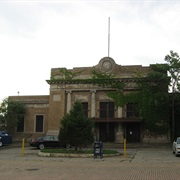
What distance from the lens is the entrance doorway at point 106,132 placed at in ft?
134

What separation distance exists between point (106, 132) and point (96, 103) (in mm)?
4156

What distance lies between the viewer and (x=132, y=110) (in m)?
40.8

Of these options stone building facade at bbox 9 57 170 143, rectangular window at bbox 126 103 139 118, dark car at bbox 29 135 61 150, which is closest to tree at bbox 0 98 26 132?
stone building facade at bbox 9 57 170 143

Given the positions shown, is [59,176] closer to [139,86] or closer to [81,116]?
[81,116]

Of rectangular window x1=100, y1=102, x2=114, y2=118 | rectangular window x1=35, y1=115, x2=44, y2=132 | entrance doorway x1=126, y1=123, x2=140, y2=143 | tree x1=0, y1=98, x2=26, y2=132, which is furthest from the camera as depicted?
rectangular window x1=35, y1=115, x2=44, y2=132

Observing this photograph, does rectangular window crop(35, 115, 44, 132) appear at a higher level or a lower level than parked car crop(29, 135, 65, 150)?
higher

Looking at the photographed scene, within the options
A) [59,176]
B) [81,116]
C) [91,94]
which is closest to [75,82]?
[91,94]

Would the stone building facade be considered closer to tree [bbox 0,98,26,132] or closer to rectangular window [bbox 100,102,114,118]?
rectangular window [bbox 100,102,114,118]

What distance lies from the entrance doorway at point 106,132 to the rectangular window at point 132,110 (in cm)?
257

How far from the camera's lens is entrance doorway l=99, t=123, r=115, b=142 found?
40.8 meters

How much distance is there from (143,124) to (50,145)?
14.0 metres

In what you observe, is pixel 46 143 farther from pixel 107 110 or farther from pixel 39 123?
pixel 39 123

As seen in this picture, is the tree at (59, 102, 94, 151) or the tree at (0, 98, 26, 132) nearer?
the tree at (59, 102, 94, 151)

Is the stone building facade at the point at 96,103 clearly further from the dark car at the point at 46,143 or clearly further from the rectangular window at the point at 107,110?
the dark car at the point at 46,143
